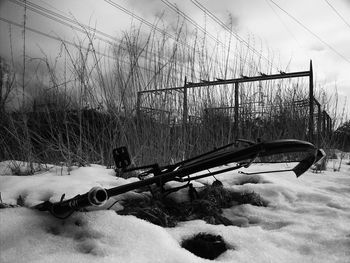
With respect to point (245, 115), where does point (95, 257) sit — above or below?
below

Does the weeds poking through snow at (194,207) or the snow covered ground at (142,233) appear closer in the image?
the snow covered ground at (142,233)

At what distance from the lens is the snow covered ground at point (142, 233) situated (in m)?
0.95

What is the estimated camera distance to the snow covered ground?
37.5 inches

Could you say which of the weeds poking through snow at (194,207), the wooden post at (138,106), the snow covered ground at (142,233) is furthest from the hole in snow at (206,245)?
the wooden post at (138,106)

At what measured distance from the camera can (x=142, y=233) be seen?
109 centimetres

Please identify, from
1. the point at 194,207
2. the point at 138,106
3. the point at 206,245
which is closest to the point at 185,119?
the point at 138,106

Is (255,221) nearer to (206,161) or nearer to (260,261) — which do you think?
(260,261)

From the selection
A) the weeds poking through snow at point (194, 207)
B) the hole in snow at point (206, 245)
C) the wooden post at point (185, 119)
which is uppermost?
the wooden post at point (185, 119)

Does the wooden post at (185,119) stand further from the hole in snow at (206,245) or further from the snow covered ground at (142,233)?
the hole in snow at (206,245)

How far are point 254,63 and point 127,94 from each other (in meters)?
2.31

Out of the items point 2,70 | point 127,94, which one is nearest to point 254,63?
point 127,94

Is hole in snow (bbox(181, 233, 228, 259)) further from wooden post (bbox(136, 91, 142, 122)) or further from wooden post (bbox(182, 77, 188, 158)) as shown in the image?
wooden post (bbox(182, 77, 188, 158))

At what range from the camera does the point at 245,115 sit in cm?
446

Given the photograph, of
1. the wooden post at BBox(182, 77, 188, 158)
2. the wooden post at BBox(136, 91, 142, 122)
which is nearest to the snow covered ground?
the wooden post at BBox(136, 91, 142, 122)
